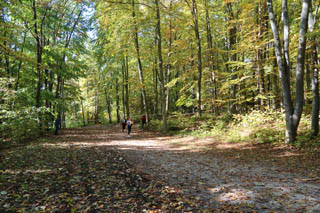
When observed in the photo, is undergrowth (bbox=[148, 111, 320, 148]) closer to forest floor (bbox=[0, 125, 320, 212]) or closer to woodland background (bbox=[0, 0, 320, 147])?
woodland background (bbox=[0, 0, 320, 147])

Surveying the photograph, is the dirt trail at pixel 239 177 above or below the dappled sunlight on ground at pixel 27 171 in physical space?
below

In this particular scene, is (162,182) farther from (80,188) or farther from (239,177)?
(239,177)

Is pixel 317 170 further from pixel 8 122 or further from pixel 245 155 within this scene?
pixel 8 122

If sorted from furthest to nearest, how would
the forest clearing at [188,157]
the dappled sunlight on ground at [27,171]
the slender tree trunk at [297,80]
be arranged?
the slender tree trunk at [297,80], the dappled sunlight on ground at [27,171], the forest clearing at [188,157]

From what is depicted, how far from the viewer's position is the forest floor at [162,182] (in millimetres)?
3867

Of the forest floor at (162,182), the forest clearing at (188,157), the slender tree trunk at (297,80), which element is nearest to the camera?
the forest floor at (162,182)

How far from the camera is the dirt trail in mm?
3891

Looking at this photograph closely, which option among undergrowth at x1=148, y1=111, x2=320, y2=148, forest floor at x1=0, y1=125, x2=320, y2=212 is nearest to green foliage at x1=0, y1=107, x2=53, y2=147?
forest floor at x1=0, y1=125, x2=320, y2=212

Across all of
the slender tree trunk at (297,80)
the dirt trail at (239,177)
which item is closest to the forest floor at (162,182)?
the dirt trail at (239,177)

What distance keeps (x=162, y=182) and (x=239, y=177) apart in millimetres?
2238

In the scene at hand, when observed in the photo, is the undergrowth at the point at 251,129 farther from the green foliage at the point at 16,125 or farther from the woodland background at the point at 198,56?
the green foliage at the point at 16,125

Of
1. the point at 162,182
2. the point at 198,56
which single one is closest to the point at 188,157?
the point at 162,182

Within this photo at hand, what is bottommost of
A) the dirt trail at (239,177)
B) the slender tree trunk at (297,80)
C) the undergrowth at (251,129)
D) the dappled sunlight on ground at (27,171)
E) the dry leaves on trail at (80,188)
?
the dirt trail at (239,177)

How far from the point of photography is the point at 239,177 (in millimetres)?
5410
